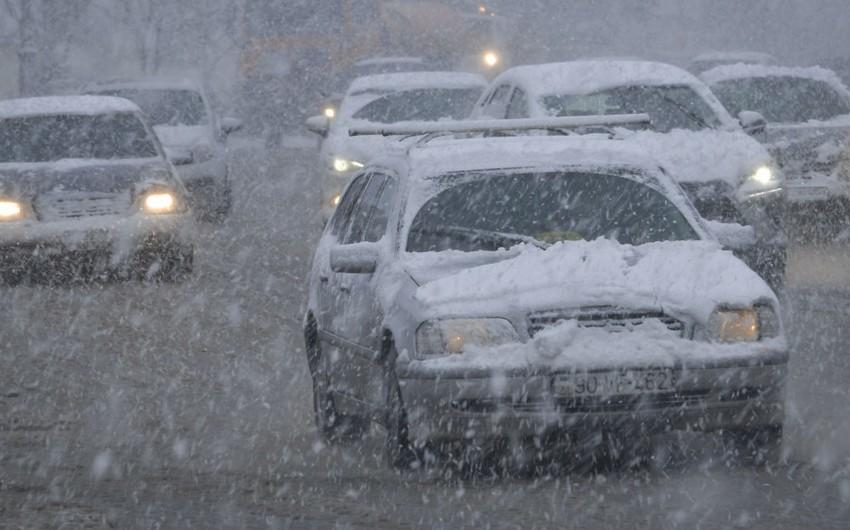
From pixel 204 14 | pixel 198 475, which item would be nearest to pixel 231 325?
pixel 198 475

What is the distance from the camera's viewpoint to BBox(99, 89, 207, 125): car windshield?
72.6 ft

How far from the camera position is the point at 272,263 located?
1647 centimetres

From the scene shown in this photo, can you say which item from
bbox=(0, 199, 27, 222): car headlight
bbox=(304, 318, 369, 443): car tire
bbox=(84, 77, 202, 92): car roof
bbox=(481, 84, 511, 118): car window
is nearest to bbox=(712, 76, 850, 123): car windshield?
bbox=(481, 84, 511, 118): car window

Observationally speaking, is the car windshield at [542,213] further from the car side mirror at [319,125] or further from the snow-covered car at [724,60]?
the snow-covered car at [724,60]

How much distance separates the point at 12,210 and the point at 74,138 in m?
1.41

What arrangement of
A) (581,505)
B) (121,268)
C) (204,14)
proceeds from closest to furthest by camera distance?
(581,505), (121,268), (204,14)

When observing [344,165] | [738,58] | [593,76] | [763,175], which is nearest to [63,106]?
[344,165]

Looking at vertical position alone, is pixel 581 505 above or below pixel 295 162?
below

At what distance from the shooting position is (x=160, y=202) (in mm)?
15102

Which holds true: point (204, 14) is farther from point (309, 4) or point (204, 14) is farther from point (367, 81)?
point (367, 81)

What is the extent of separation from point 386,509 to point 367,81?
14.1 metres

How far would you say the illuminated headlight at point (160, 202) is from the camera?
1501 centimetres

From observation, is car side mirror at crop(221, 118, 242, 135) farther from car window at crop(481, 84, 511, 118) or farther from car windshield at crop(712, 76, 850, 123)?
car window at crop(481, 84, 511, 118)

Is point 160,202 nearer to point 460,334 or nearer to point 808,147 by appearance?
point 808,147
